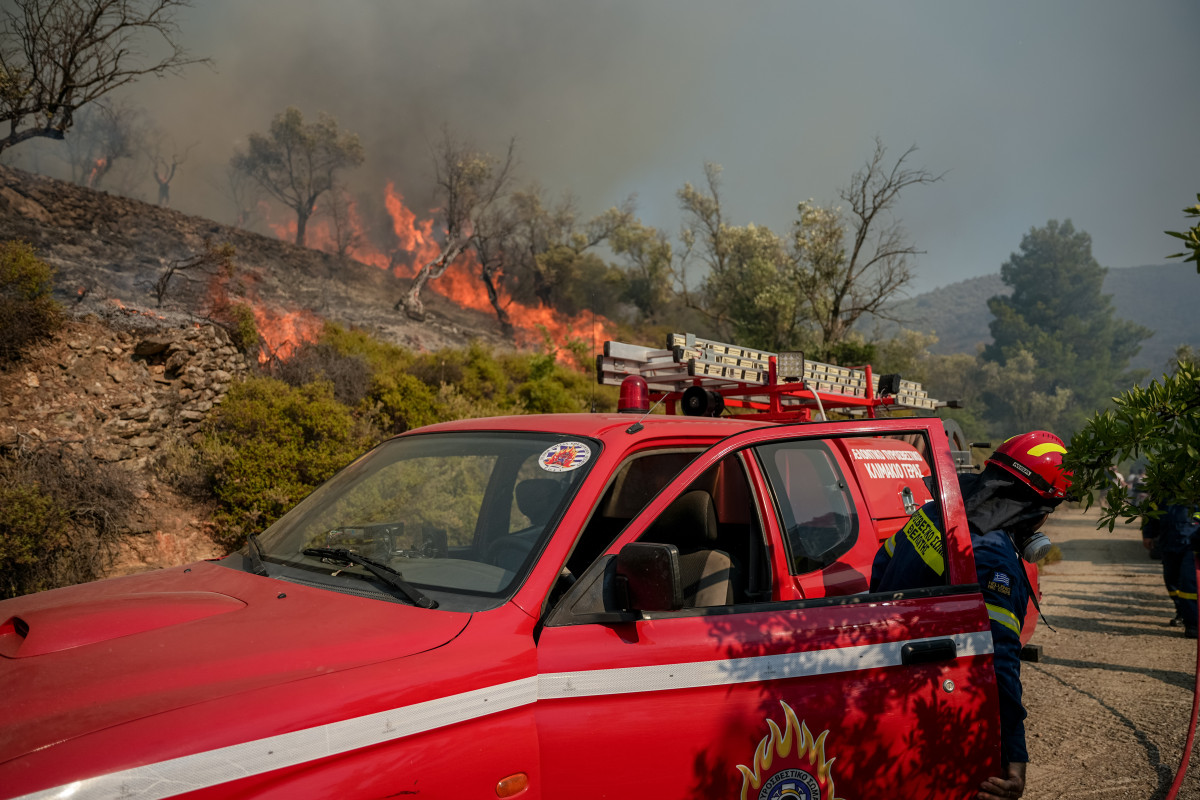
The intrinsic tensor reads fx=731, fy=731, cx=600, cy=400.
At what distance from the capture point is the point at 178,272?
1490cm

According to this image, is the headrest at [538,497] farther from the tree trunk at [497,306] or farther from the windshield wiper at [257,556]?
the tree trunk at [497,306]

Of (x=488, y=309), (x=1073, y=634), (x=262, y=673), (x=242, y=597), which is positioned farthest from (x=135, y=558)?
(x=488, y=309)

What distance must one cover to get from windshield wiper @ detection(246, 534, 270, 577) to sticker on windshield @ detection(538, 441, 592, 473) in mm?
1001

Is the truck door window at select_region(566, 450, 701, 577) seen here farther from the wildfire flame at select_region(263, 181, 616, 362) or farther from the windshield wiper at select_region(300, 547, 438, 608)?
the wildfire flame at select_region(263, 181, 616, 362)

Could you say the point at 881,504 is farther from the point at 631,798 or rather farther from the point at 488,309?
the point at 488,309

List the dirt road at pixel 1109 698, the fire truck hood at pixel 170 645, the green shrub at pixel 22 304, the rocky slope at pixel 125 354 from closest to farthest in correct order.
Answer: the fire truck hood at pixel 170 645 < the dirt road at pixel 1109 698 < the rocky slope at pixel 125 354 < the green shrub at pixel 22 304

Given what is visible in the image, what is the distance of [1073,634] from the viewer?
7738 millimetres

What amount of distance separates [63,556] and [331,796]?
23.4ft

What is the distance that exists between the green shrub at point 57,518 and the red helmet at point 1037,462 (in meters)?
7.54

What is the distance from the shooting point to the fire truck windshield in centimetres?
222

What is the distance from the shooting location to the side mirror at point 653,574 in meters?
1.91

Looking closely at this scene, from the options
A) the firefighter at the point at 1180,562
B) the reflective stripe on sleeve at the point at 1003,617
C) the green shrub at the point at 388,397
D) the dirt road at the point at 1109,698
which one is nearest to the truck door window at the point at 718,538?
the reflective stripe on sleeve at the point at 1003,617

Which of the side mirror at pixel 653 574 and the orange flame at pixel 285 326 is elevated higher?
the orange flame at pixel 285 326

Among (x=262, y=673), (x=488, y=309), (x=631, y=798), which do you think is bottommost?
(x=631, y=798)
